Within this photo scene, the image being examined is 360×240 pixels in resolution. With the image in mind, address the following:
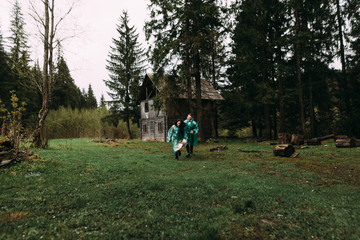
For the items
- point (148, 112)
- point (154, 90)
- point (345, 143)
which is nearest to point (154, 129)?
point (148, 112)

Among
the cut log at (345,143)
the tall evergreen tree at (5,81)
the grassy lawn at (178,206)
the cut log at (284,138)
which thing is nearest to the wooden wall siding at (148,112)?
the cut log at (284,138)

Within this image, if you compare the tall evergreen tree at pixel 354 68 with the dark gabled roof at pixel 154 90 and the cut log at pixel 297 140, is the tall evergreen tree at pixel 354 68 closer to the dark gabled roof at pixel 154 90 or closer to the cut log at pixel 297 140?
the cut log at pixel 297 140

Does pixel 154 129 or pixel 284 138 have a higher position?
pixel 154 129

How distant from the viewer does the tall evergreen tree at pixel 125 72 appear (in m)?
32.9

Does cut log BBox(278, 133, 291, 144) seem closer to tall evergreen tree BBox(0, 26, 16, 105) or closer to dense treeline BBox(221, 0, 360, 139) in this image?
dense treeline BBox(221, 0, 360, 139)

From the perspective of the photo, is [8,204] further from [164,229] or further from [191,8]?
[191,8]

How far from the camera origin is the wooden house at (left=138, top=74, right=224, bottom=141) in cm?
2659

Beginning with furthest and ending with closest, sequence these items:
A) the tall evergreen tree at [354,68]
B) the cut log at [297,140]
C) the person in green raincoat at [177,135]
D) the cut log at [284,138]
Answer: the tall evergreen tree at [354,68] → the cut log at [284,138] → the cut log at [297,140] → the person in green raincoat at [177,135]

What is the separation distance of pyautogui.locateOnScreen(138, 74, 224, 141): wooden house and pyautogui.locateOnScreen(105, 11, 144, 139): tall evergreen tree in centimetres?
280

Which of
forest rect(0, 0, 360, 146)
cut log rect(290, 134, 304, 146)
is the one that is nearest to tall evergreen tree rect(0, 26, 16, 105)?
forest rect(0, 0, 360, 146)

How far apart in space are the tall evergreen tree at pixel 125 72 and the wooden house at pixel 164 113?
2800 millimetres

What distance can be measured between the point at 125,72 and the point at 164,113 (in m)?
11.4

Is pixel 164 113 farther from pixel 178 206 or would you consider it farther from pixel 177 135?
pixel 178 206

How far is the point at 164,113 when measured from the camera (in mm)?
27094
